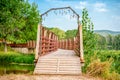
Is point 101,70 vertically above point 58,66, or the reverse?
point 58,66

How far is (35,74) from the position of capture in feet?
38.7

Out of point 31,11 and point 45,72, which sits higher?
point 31,11

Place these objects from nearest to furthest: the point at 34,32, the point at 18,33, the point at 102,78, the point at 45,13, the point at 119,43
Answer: the point at 102,78 < the point at 45,13 < the point at 18,33 < the point at 34,32 < the point at 119,43

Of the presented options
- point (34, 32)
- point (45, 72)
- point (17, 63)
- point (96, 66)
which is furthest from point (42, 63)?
point (34, 32)

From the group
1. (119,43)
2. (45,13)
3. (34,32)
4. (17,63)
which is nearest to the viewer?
(45,13)

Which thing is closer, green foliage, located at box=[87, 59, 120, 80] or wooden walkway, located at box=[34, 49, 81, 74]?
wooden walkway, located at box=[34, 49, 81, 74]

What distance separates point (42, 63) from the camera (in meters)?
12.8

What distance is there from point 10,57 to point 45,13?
9.37 meters

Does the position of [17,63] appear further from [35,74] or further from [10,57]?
[35,74]

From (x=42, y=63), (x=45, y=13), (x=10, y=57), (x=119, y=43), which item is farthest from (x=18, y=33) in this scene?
(x=119, y=43)

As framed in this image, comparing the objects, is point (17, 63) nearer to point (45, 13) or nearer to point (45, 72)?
point (45, 13)

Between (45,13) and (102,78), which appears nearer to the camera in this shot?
(102,78)

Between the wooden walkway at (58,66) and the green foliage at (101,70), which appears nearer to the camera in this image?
the wooden walkway at (58,66)

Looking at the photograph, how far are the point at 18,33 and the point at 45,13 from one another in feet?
55.9
